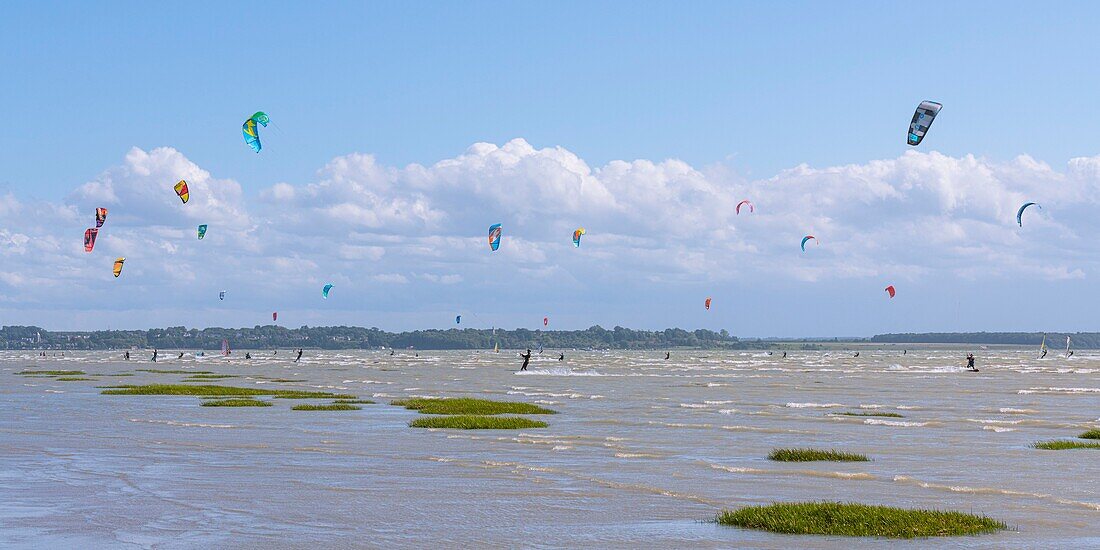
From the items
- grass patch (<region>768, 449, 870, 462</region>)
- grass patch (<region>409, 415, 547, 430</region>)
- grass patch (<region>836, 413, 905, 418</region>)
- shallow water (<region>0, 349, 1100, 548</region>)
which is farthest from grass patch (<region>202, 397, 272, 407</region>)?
grass patch (<region>768, 449, 870, 462</region>)

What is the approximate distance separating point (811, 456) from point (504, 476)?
7259 millimetres

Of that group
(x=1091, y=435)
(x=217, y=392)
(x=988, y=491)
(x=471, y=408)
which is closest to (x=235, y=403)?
(x=471, y=408)

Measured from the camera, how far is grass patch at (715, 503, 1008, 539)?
15516mm

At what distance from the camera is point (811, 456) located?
25344 mm

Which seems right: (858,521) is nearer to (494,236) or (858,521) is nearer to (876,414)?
(876,414)

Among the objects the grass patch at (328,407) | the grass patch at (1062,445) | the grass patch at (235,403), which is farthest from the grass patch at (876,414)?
the grass patch at (235,403)

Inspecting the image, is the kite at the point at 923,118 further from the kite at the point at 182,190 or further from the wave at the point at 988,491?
the kite at the point at 182,190

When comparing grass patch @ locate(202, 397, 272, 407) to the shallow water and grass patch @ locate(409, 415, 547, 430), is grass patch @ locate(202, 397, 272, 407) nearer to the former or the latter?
the shallow water

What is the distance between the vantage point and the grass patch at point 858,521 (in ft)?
50.9

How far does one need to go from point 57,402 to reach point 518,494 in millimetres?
36794

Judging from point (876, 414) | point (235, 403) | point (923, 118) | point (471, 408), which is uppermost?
point (923, 118)

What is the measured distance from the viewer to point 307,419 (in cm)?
3862

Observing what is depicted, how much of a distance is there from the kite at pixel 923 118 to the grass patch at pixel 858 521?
120 ft

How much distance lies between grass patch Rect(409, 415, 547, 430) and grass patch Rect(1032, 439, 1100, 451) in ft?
46.1
